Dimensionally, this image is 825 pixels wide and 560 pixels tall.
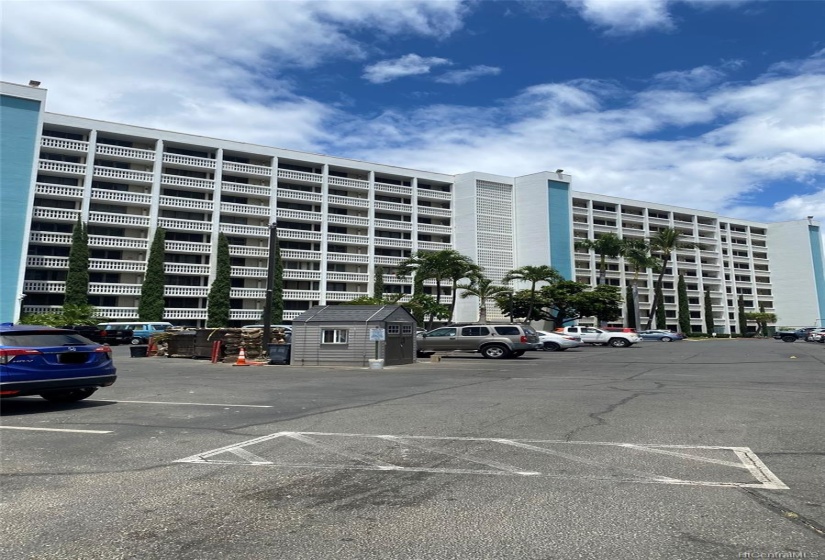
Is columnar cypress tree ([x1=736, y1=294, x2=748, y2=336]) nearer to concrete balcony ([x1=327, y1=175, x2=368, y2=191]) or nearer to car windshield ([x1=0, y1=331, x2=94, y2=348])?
concrete balcony ([x1=327, y1=175, x2=368, y2=191])

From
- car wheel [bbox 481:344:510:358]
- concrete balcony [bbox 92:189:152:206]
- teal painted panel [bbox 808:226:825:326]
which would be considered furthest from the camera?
teal painted panel [bbox 808:226:825:326]

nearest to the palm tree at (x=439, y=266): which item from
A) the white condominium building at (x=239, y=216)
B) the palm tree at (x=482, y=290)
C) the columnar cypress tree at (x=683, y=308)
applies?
the palm tree at (x=482, y=290)

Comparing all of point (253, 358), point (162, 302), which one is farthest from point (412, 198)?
point (253, 358)

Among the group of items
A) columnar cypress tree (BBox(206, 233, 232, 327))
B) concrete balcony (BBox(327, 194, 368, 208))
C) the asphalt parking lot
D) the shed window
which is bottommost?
the asphalt parking lot

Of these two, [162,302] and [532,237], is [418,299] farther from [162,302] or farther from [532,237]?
[532,237]

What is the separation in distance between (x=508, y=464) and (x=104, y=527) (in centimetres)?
372

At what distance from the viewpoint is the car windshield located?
881 cm

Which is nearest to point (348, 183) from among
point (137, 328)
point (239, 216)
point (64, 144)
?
point (239, 216)

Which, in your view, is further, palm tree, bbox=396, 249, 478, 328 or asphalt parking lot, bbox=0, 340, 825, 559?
palm tree, bbox=396, 249, 478, 328

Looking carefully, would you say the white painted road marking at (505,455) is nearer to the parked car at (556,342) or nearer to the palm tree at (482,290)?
the parked car at (556,342)

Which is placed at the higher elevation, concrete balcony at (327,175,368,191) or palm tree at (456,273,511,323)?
concrete balcony at (327,175,368,191)

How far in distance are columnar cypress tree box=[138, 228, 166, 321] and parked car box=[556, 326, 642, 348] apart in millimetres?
34487

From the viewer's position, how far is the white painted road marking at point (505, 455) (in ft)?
17.4

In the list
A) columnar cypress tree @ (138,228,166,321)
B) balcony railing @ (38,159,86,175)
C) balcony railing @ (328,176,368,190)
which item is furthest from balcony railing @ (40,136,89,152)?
balcony railing @ (328,176,368,190)
